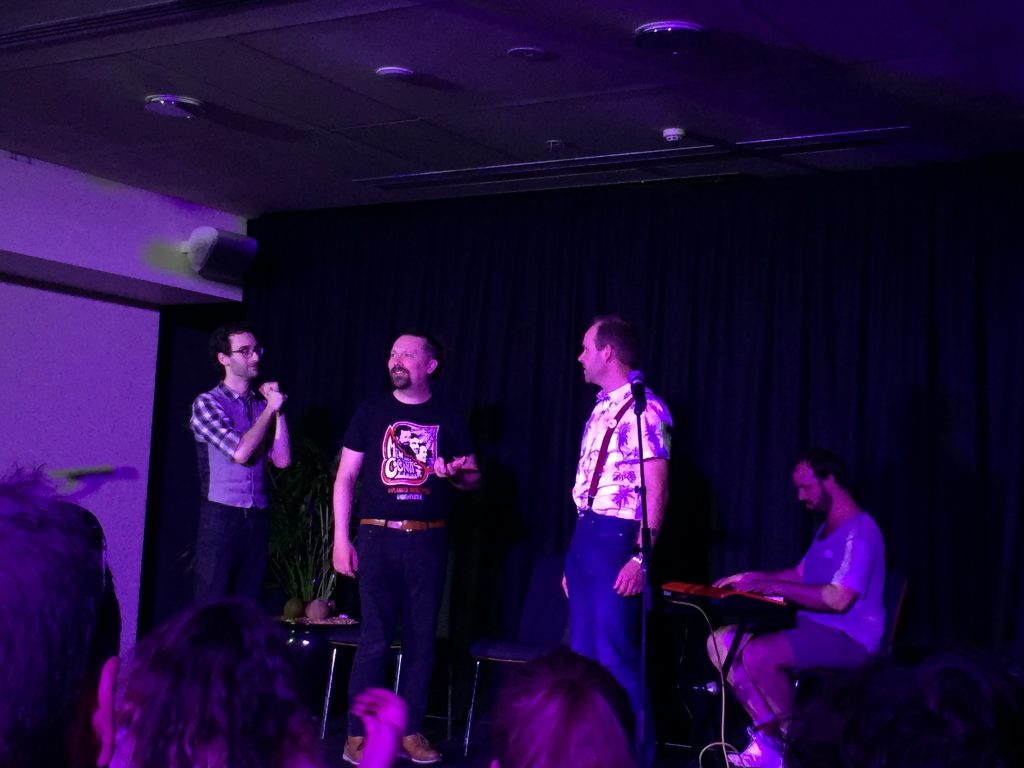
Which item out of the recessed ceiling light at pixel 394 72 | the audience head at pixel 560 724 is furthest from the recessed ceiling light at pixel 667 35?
the audience head at pixel 560 724

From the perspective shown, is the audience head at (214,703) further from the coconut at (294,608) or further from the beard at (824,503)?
the coconut at (294,608)

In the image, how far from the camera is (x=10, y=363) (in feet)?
22.2

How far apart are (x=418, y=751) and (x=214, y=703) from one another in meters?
3.99

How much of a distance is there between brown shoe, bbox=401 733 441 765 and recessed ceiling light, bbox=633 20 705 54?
2.98 meters

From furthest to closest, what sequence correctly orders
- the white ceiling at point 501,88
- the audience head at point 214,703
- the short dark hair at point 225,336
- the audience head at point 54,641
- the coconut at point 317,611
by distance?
the coconut at point 317,611
the short dark hair at point 225,336
the white ceiling at point 501,88
the audience head at point 214,703
the audience head at point 54,641

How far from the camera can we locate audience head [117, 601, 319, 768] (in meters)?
1.25

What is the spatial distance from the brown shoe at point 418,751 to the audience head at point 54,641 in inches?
170

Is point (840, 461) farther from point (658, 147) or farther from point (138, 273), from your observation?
point (138, 273)

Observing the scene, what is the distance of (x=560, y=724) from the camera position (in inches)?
64.3

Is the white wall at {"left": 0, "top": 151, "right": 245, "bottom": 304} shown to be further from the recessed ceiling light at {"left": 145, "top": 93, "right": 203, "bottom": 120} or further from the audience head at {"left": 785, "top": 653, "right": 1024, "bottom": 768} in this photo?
the audience head at {"left": 785, "top": 653, "right": 1024, "bottom": 768}

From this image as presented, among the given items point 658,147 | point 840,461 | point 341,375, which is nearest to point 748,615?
point 840,461

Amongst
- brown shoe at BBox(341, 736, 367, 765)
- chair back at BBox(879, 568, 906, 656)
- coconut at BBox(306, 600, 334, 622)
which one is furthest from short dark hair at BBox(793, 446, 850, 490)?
coconut at BBox(306, 600, 334, 622)

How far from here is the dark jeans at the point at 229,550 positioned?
5.18m

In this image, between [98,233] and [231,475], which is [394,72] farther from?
[98,233]
